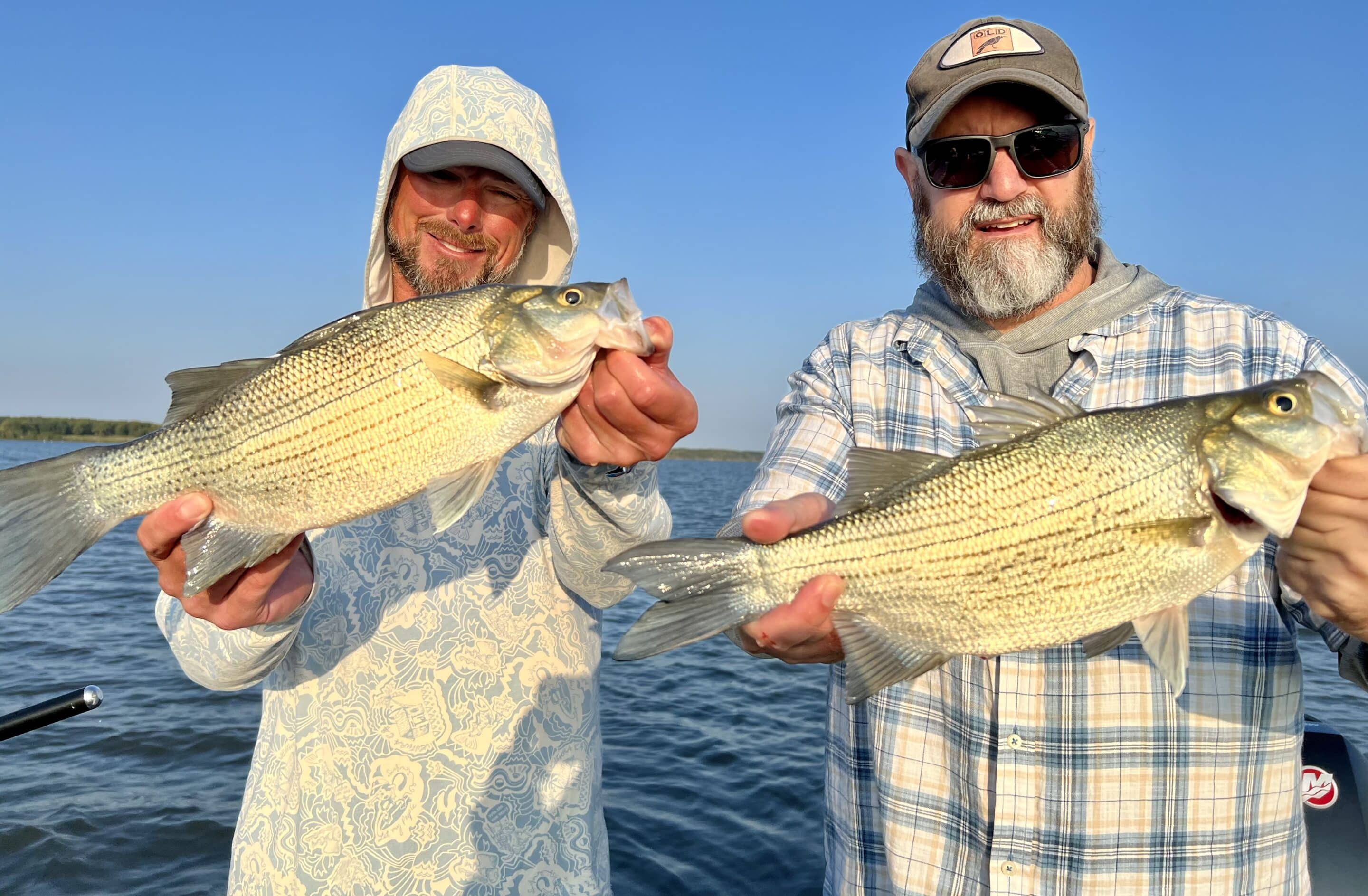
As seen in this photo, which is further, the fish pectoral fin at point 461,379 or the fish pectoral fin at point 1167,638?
the fish pectoral fin at point 461,379

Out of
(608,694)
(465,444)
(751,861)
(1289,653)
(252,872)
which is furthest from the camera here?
(608,694)

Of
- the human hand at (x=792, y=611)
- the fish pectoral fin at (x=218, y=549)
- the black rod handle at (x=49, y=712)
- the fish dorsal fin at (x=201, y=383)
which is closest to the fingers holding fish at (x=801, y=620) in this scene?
the human hand at (x=792, y=611)

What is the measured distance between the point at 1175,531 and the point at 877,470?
33.7 inches

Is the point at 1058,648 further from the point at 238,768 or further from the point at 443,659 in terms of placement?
the point at 238,768

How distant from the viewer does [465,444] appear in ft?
8.63

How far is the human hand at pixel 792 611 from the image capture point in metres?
2.52

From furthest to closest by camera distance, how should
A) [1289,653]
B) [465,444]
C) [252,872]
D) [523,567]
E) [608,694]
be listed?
[608,694], [523,567], [252,872], [1289,653], [465,444]

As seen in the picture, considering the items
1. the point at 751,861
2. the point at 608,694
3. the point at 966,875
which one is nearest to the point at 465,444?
the point at 966,875

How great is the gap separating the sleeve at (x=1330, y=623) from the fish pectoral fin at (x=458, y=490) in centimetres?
248

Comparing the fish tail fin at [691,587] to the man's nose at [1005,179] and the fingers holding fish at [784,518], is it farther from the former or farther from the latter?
the man's nose at [1005,179]

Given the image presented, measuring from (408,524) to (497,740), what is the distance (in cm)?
94

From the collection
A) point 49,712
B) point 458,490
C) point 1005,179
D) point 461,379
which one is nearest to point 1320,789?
point 1005,179

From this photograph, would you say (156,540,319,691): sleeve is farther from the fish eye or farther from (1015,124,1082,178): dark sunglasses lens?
(1015,124,1082,178): dark sunglasses lens

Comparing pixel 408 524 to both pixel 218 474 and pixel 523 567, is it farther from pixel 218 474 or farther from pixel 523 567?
pixel 218 474
